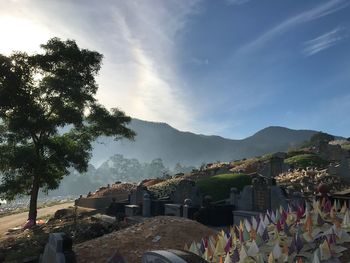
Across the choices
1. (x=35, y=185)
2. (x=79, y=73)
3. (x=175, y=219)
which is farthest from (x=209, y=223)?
(x=79, y=73)

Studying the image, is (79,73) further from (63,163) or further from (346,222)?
(346,222)

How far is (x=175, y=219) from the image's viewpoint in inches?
570

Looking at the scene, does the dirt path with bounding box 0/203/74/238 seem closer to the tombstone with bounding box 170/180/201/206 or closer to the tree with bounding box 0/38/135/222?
the tree with bounding box 0/38/135/222

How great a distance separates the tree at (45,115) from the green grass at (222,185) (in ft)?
27.6

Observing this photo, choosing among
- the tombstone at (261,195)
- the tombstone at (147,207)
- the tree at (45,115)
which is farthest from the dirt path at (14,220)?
the tombstone at (261,195)

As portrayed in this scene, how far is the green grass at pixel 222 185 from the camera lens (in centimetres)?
2702

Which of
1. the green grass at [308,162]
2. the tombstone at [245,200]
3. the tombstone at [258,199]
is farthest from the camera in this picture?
the green grass at [308,162]

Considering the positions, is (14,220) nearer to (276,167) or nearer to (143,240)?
(276,167)

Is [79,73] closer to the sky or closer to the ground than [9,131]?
closer to the sky

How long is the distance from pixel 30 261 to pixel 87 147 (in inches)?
649

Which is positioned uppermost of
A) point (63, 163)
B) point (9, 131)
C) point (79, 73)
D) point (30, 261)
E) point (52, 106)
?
point (79, 73)

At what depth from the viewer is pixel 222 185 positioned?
28016 mm

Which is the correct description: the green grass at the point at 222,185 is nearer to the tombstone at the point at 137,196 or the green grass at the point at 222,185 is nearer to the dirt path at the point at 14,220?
the tombstone at the point at 137,196

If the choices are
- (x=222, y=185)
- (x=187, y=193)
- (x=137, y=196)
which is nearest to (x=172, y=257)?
(x=187, y=193)
